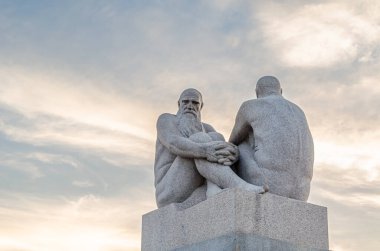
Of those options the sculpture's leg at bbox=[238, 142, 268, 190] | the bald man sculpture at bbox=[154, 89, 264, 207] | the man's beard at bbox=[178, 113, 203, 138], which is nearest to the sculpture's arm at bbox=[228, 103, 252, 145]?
the sculpture's leg at bbox=[238, 142, 268, 190]

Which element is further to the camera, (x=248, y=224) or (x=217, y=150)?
(x=217, y=150)

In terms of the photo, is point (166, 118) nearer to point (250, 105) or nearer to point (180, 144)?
point (180, 144)

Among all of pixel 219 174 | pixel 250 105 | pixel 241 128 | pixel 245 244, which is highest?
pixel 250 105

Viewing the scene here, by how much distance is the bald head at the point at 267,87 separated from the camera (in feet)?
31.7

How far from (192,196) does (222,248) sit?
170 centimetres

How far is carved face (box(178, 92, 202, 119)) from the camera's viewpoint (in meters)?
10.2

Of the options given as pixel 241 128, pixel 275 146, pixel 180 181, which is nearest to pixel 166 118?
pixel 180 181

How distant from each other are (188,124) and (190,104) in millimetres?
372

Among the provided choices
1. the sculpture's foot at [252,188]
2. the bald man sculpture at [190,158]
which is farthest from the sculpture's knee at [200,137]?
the sculpture's foot at [252,188]

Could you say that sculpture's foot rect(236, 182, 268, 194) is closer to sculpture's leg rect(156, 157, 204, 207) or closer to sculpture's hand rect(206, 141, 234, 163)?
sculpture's hand rect(206, 141, 234, 163)

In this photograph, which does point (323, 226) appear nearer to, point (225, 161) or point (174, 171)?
point (225, 161)

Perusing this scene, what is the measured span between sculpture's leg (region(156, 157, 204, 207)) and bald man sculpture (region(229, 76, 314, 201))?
2.43ft

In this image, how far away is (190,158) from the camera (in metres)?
9.41

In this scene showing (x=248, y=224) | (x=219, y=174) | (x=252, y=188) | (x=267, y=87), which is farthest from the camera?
(x=267, y=87)
